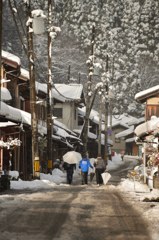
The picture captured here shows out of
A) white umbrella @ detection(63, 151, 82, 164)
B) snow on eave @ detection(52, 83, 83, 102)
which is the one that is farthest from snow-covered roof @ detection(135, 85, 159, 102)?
snow on eave @ detection(52, 83, 83, 102)

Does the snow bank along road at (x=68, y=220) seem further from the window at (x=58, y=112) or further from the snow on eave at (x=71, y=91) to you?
the window at (x=58, y=112)

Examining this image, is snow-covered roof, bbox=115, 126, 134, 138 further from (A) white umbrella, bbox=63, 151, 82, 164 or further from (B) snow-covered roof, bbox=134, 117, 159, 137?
(B) snow-covered roof, bbox=134, 117, 159, 137

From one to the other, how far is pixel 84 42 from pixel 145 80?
3181 cm

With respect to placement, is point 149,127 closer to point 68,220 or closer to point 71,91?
point 68,220

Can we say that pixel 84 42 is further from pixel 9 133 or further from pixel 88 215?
pixel 88 215

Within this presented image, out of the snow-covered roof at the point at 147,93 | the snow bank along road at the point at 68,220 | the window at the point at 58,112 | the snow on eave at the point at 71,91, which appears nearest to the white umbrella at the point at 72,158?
the snow bank along road at the point at 68,220

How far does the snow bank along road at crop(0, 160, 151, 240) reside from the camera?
26.7 feet

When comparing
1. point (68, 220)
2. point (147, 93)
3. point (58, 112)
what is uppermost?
point (58, 112)

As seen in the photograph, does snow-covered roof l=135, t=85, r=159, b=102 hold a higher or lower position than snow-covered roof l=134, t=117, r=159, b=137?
higher

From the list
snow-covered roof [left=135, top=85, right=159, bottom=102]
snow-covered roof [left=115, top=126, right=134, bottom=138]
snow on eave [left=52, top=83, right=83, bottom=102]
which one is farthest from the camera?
snow-covered roof [left=115, top=126, right=134, bottom=138]

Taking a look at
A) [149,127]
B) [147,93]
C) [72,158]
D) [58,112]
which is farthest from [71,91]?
[149,127]

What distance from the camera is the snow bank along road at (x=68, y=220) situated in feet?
26.7

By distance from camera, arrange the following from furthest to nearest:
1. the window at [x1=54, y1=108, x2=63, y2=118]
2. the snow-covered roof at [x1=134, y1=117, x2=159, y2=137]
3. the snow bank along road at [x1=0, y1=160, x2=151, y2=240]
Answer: the window at [x1=54, y1=108, x2=63, y2=118] < the snow-covered roof at [x1=134, y1=117, x2=159, y2=137] < the snow bank along road at [x1=0, y1=160, x2=151, y2=240]

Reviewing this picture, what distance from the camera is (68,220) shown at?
9688 mm
